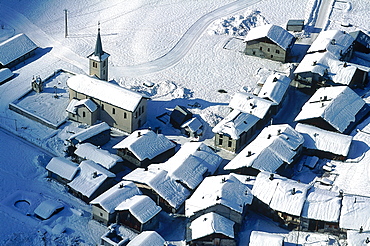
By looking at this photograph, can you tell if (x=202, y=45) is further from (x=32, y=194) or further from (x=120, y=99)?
(x=32, y=194)

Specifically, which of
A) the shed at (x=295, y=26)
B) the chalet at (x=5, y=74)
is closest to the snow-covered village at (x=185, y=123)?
the chalet at (x=5, y=74)

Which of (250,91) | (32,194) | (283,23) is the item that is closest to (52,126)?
(32,194)

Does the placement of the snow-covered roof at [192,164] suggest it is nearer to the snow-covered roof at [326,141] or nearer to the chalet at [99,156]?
the chalet at [99,156]

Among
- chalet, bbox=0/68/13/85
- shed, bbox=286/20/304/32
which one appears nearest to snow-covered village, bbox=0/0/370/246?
chalet, bbox=0/68/13/85

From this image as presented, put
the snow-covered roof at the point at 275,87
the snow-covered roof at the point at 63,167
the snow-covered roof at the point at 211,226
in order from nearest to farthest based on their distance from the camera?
the snow-covered roof at the point at 211,226, the snow-covered roof at the point at 63,167, the snow-covered roof at the point at 275,87

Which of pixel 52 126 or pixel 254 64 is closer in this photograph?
pixel 52 126

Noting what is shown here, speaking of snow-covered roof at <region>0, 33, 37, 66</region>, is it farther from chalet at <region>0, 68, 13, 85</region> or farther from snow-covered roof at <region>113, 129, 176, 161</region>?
snow-covered roof at <region>113, 129, 176, 161</region>

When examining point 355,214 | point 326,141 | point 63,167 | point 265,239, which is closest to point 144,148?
point 63,167
